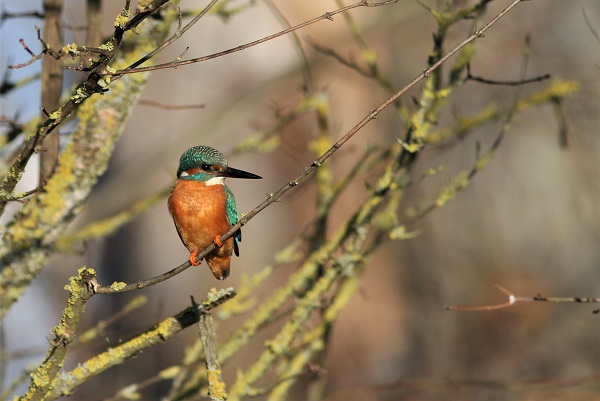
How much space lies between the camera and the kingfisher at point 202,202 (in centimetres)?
325

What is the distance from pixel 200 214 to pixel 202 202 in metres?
0.06

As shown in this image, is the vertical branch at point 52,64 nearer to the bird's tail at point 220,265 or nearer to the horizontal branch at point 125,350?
the bird's tail at point 220,265

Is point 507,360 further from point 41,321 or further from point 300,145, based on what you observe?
point 41,321

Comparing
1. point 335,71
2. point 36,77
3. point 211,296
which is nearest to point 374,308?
point 335,71

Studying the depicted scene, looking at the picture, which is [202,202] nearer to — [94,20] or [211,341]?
[211,341]

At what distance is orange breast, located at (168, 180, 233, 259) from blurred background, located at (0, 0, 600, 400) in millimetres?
2588

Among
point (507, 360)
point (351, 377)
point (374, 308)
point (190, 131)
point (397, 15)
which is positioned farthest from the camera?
point (374, 308)

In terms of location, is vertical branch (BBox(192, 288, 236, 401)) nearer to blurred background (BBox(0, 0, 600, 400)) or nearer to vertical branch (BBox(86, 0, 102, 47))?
vertical branch (BBox(86, 0, 102, 47))

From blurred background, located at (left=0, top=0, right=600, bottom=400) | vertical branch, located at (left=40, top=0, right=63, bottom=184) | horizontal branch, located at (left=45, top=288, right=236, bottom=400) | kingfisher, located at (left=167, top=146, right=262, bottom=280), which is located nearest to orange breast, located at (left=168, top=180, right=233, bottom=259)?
kingfisher, located at (left=167, top=146, right=262, bottom=280)

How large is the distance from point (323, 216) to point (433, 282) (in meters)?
6.73

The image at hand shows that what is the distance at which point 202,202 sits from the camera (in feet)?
10.7

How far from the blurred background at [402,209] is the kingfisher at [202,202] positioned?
2.59m

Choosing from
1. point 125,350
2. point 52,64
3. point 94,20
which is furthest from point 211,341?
point 94,20

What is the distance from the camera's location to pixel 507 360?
8.71 m
